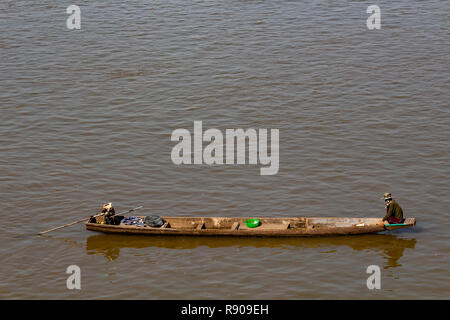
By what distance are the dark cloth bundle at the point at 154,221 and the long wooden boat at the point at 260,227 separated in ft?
0.60

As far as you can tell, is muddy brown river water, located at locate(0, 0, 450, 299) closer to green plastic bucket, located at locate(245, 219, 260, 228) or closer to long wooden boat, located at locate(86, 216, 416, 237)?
long wooden boat, located at locate(86, 216, 416, 237)

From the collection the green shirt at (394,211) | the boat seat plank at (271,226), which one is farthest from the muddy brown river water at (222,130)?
the green shirt at (394,211)

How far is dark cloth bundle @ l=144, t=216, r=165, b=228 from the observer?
2580 cm

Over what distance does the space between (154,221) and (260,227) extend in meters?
3.79

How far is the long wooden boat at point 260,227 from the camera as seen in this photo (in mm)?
25172

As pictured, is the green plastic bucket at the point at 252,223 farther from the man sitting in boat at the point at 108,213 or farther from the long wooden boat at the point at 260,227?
the man sitting in boat at the point at 108,213

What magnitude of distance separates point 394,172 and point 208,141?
8.44 m

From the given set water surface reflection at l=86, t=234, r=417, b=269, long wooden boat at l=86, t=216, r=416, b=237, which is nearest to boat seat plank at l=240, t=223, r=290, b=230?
long wooden boat at l=86, t=216, r=416, b=237

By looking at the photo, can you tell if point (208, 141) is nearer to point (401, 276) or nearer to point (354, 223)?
point (354, 223)

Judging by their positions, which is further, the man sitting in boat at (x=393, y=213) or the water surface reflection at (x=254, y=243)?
the water surface reflection at (x=254, y=243)

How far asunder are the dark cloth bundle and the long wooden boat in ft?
0.60

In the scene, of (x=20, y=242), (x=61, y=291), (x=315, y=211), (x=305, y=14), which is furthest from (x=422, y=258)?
(x=305, y=14)

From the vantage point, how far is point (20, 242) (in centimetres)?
2595

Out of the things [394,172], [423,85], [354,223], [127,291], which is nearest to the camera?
[127,291]
